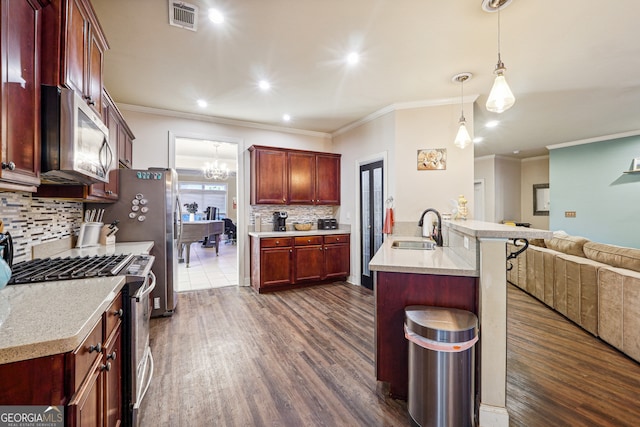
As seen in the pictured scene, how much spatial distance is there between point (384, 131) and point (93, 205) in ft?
12.4

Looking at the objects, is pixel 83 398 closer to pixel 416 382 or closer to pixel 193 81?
pixel 416 382

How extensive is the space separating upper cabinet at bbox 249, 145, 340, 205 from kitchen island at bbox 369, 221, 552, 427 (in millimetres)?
2875

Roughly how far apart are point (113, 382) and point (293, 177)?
3.74 m

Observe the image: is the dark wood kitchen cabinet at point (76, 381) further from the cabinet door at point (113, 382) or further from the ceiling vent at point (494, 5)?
the ceiling vent at point (494, 5)

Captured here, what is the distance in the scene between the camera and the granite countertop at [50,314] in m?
0.75

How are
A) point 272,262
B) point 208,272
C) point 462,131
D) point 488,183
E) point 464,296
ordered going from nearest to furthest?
point 464,296, point 462,131, point 272,262, point 208,272, point 488,183

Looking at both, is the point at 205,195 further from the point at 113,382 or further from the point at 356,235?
the point at 113,382

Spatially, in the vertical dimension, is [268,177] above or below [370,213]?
above

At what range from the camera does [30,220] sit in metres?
1.92

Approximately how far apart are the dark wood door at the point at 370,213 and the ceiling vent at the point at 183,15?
2.86 meters

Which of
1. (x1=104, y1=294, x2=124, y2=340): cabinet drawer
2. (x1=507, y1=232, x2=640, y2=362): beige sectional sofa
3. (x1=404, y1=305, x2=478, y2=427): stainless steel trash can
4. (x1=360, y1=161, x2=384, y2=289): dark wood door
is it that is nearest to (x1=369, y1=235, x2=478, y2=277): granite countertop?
(x1=404, y1=305, x2=478, y2=427): stainless steel trash can

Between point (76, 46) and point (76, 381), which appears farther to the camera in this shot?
point (76, 46)

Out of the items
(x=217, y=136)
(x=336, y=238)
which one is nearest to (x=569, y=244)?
(x=336, y=238)

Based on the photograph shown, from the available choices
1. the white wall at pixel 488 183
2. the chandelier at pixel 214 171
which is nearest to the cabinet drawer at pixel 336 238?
the white wall at pixel 488 183
